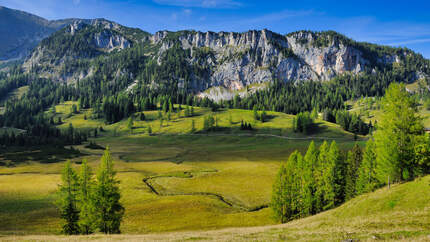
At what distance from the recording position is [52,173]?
91875mm

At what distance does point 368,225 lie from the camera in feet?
76.5

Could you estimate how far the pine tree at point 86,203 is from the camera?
37.8 meters

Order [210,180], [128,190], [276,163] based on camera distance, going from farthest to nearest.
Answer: [276,163]
[210,180]
[128,190]

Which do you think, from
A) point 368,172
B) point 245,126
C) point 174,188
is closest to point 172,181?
point 174,188

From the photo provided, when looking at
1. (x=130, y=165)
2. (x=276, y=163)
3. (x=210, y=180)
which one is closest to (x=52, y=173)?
(x=130, y=165)

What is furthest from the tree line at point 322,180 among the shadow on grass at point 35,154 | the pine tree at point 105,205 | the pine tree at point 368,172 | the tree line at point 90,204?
the shadow on grass at point 35,154

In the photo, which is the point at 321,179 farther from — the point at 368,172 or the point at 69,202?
the point at 69,202

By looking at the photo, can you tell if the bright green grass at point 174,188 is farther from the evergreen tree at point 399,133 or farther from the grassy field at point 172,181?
the evergreen tree at point 399,133

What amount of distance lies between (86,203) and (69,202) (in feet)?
8.66

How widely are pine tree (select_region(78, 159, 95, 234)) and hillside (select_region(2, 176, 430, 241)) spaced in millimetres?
7969

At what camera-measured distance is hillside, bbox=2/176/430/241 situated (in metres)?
19.4

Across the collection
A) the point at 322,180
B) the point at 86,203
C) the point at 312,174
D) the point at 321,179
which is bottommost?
the point at 86,203

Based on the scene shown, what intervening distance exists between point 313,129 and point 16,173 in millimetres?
167056

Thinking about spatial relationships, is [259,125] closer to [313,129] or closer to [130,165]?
[313,129]
